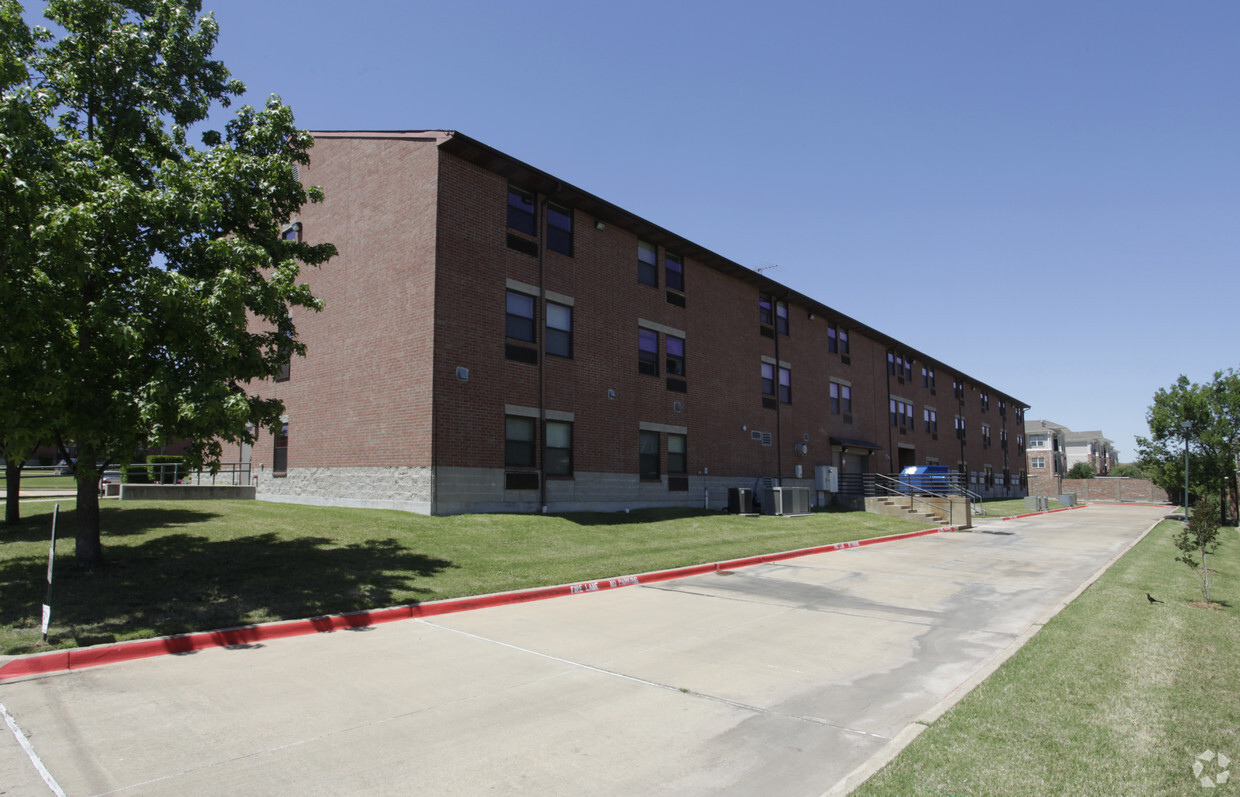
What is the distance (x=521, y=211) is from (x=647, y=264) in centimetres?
602

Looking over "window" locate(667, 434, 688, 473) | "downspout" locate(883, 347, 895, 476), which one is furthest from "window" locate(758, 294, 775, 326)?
"downspout" locate(883, 347, 895, 476)

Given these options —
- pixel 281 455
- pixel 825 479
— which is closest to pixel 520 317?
pixel 281 455

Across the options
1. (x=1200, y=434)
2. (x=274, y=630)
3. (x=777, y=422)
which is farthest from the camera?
(x=1200, y=434)

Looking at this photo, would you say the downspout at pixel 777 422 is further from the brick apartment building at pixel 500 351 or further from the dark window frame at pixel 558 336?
the dark window frame at pixel 558 336

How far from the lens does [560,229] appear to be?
845 inches

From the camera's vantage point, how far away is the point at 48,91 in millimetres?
10195

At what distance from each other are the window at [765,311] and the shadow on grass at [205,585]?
2131 cm

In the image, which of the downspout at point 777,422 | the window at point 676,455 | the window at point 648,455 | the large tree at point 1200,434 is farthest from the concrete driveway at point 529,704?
the large tree at point 1200,434

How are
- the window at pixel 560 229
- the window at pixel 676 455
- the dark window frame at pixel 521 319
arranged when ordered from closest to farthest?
the dark window frame at pixel 521 319, the window at pixel 560 229, the window at pixel 676 455

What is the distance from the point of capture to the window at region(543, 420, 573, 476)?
2014cm

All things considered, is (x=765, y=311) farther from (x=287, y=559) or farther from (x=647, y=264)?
(x=287, y=559)

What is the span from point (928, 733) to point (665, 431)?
771 inches

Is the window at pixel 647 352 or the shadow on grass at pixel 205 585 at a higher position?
the window at pixel 647 352

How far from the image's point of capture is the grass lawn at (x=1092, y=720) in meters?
4.13
